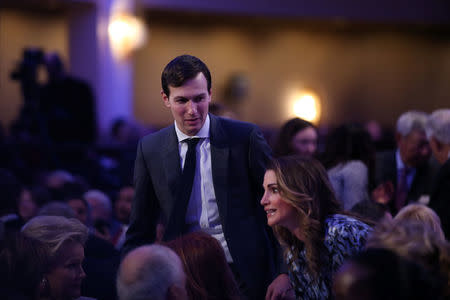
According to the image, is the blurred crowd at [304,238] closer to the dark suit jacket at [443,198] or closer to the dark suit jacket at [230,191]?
the dark suit jacket at [443,198]

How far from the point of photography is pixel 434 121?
381 centimetres

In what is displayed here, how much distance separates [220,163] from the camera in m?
2.55

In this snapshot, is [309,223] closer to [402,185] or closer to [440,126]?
[440,126]

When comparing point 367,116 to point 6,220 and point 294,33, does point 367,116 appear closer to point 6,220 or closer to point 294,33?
point 294,33

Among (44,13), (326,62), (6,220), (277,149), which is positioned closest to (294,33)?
(326,62)

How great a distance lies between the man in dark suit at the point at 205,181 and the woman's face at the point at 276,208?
0.15 meters

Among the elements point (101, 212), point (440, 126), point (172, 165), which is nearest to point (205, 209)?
point (172, 165)

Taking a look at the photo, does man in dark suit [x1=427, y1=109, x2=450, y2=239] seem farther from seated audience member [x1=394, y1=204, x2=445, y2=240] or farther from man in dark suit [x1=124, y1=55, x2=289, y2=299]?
man in dark suit [x1=124, y1=55, x2=289, y2=299]

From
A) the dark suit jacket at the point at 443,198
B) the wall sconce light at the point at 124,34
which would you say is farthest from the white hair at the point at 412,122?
the wall sconce light at the point at 124,34

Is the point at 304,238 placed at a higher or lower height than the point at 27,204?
higher

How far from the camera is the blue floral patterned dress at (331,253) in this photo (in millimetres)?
2254

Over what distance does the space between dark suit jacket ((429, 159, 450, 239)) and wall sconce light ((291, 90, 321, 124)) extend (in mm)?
10444

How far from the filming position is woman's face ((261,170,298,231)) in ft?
7.86

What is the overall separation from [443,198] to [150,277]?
212cm
